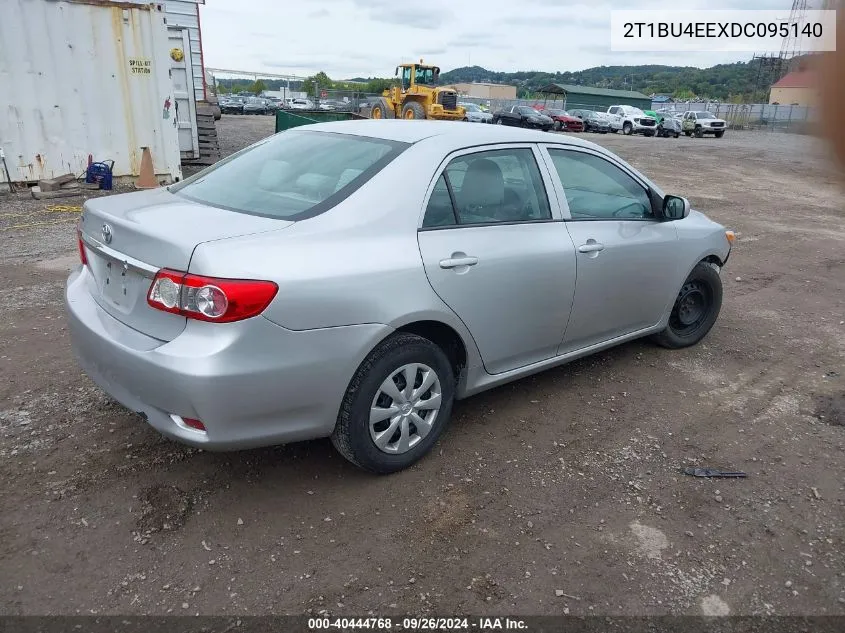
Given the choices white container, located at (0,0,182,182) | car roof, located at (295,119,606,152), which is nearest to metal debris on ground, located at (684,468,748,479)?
car roof, located at (295,119,606,152)

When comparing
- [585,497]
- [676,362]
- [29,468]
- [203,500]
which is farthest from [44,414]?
[676,362]

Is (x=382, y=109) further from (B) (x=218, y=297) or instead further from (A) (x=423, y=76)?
(B) (x=218, y=297)

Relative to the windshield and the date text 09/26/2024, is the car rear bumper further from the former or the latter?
the windshield

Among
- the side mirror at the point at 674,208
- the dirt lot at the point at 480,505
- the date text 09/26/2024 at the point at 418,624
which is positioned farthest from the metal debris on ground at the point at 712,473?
the side mirror at the point at 674,208

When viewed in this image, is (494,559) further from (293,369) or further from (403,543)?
(293,369)

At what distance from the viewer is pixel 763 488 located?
321cm

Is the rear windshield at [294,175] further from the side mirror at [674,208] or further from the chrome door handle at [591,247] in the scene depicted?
the side mirror at [674,208]

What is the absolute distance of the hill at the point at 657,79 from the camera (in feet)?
5.56

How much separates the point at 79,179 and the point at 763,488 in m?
10.8

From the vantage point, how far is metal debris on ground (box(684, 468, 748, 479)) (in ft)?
10.8

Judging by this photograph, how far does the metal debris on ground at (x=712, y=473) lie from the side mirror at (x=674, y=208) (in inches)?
68.1

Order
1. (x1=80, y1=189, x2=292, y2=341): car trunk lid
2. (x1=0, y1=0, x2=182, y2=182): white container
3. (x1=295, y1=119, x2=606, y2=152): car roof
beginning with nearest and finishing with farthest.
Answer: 1. (x1=80, y1=189, x2=292, y2=341): car trunk lid
2. (x1=295, y1=119, x2=606, y2=152): car roof
3. (x1=0, y1=0, x2=182, y2=182): white container

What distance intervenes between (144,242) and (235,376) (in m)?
0.72

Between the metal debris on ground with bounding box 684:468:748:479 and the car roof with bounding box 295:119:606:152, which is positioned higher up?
the car roof with bounding box 295:119:606:152
